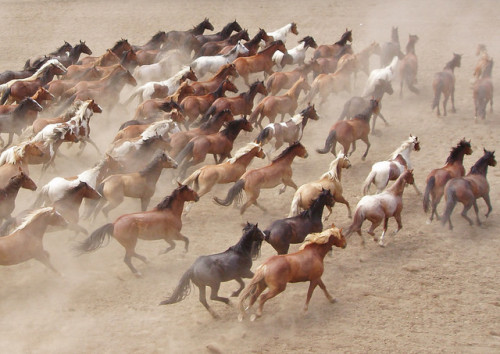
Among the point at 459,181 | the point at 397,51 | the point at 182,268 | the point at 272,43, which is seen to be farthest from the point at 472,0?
the point at 182,268

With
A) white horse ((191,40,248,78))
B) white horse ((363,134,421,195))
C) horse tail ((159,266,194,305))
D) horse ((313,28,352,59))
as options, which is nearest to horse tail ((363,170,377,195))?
white horse ((363,134,421,195))

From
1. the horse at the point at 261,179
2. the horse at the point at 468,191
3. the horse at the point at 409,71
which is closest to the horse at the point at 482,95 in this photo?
the horse at the point at 409,71

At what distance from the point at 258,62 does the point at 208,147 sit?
430 cm

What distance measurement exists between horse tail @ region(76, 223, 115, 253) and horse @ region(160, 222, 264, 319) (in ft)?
4.39

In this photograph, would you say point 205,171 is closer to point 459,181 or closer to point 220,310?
point 220,310

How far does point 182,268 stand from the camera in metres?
8.16

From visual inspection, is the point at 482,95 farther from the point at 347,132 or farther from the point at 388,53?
the point at 347,132

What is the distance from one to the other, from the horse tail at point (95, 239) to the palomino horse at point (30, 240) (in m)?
0.46

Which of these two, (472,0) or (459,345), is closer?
(459,345)

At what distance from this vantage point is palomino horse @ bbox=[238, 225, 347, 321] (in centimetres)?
684

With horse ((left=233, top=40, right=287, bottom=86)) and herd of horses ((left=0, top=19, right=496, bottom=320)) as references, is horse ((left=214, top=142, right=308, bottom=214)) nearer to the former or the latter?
herd of horses ((left=0, top=19, right=496, bottom=320))

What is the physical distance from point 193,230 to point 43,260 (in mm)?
2307

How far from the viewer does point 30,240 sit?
763cm

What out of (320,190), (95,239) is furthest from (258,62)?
(95,239)
